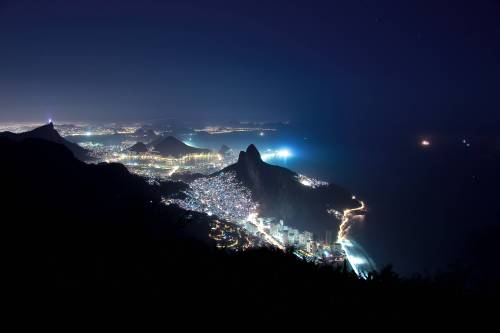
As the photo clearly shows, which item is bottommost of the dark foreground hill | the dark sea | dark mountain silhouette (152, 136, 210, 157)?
the dark sea

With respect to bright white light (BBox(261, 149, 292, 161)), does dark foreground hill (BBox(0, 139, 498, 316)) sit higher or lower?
higher

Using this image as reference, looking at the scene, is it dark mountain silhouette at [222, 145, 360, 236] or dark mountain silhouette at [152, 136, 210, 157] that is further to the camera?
dark mountain silhouette at [152, 136, 210, 157]

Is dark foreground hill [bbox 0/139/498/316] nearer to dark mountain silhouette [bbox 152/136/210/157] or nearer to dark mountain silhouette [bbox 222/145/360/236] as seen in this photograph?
dark mountain silhouette [bbox 222/145/360/236]

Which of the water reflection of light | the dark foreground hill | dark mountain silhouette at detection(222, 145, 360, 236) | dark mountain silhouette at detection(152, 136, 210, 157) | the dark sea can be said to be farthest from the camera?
the water reflection of light

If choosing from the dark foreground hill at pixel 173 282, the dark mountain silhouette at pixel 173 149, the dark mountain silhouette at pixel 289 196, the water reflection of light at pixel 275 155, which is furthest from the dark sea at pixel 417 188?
the dark mountain silhouette at pixel 173 149

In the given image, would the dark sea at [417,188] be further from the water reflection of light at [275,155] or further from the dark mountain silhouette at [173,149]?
the dark mountain silhouette at [173,149]

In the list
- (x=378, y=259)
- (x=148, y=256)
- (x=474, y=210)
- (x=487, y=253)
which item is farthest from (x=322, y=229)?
(x=148, y=256)

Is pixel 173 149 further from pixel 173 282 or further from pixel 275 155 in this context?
pixel 173 282

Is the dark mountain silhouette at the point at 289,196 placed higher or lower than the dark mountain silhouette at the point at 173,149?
lower

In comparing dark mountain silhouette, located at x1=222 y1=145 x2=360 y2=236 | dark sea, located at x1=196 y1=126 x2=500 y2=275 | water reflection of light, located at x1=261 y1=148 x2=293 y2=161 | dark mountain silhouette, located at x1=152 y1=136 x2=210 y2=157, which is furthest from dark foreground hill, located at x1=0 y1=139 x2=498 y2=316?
water reflection of light, located at x1=261 y1=148 x2=293 y2=161
